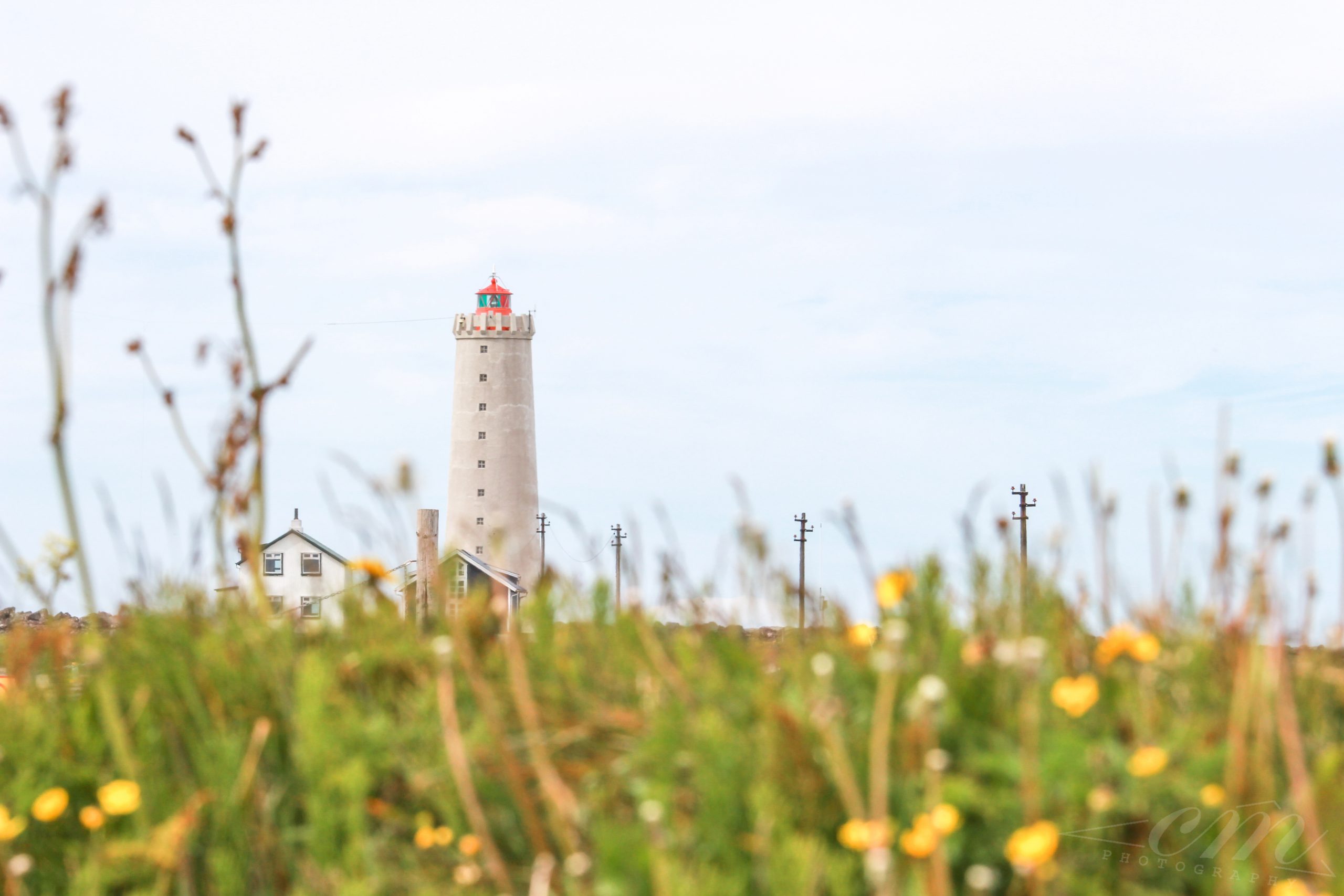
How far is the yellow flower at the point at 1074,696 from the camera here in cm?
178

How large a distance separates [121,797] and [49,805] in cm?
22

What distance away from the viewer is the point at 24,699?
282cm

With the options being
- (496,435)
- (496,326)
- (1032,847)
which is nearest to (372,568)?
(1032,847)

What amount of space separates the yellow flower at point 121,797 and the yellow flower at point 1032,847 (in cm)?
163

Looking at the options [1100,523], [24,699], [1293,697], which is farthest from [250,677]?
[1293,697]

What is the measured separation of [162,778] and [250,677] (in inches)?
10.3

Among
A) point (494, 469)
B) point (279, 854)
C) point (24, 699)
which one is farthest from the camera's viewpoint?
point (494, 469)

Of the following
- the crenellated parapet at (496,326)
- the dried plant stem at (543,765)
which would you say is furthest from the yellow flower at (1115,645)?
the crenellated parapet at (496,326)

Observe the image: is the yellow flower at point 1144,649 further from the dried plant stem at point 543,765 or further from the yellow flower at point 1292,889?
the dried plant stem at point 543,765

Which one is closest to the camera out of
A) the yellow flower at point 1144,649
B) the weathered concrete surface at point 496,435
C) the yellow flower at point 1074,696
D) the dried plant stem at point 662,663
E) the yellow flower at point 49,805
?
the yellow flower at point 1074,696

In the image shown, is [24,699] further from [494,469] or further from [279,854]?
[494,469]

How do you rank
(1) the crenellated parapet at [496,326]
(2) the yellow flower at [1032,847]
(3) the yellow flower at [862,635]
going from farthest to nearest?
(1) the crenellated parapet at [496,326] → (3) the yellow flower at [862,635] → (2) the yellow flower at [1032,847]

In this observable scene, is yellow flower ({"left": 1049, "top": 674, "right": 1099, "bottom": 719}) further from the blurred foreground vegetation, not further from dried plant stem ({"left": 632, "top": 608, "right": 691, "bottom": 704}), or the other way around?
dried plant stem ({"left": 632, "top": 608, "right": 691, "bottom": 704})

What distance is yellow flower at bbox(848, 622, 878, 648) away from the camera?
2238 millimetres
